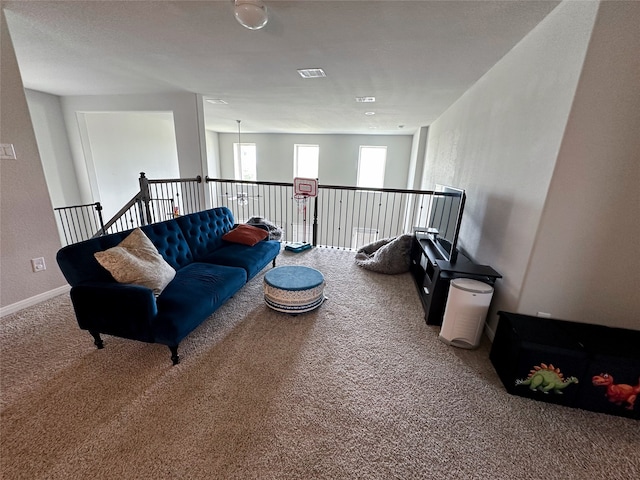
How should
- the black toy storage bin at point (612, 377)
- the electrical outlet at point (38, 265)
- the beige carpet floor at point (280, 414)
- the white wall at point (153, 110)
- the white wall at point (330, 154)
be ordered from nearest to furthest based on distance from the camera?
the beige carpet floor at point (280, 414) < the black toy storage bin at point (612, 377) < the electrical outlet at point (38, 265) < the white wall at point (153, 110) < the white wall at point (330, 154)

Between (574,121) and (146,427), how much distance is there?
3.04 m

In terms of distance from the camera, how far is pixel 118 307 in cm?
167

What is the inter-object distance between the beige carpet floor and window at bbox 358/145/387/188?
21.9 feet

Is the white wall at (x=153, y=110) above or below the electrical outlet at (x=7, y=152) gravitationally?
above

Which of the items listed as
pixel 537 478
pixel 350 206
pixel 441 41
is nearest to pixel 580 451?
pixel 537 478

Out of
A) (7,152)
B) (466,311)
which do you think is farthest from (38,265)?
(466,311)

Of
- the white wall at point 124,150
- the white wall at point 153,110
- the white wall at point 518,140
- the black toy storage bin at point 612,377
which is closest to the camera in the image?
the black toy storage bin at point 612,377

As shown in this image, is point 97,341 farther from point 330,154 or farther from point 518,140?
point 330,154

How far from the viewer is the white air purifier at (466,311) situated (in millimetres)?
1933

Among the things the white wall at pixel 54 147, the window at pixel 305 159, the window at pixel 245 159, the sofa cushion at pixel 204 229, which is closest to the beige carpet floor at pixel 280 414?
the sofa cushion at pixel 204 229

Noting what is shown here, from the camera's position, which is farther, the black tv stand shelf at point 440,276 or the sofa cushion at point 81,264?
the black tv stand shelf at point 440,276

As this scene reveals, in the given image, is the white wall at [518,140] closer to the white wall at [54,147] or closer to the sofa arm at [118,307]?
the sofa arm at [118,307]

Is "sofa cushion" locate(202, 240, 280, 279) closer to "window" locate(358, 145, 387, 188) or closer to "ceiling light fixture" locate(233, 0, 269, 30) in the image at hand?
"ceiling light fixture" locate(233, 0, 269, 30)

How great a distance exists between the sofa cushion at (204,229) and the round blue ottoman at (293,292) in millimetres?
914
